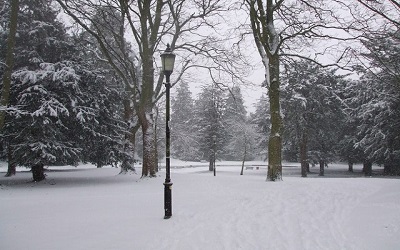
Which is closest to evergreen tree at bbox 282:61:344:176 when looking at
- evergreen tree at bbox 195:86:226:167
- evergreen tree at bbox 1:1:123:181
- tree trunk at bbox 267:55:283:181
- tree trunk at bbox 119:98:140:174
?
evergreen tree at bbox 195:86:226:167

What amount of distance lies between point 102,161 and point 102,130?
1.86 m

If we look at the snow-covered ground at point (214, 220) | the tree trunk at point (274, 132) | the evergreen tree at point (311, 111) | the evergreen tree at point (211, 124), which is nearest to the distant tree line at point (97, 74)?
the tree trunk at point (274, 132)

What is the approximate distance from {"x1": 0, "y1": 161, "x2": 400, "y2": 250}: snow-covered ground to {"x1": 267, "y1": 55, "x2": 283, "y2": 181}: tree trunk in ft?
7.68

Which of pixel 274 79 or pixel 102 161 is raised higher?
pixel 274 79

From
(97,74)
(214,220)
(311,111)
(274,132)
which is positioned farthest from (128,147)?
(311,111)

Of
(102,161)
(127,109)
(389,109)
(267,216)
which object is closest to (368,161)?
(389,109)

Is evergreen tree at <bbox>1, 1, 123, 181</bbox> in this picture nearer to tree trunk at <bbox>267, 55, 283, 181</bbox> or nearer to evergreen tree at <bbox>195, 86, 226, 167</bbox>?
tree trunk at <bbox>267, 55, 283, 181</bbox>

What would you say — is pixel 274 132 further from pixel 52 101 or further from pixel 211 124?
pixel 211 124

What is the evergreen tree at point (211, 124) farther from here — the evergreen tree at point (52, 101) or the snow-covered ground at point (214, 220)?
the snow-covered ground at point (214, 220)

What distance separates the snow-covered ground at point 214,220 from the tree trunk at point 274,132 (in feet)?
7.68

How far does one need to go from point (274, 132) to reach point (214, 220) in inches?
278

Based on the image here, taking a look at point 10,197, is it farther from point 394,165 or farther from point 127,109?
point 394,165

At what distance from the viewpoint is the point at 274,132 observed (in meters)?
13.4

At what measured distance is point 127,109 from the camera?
75.1 ft
